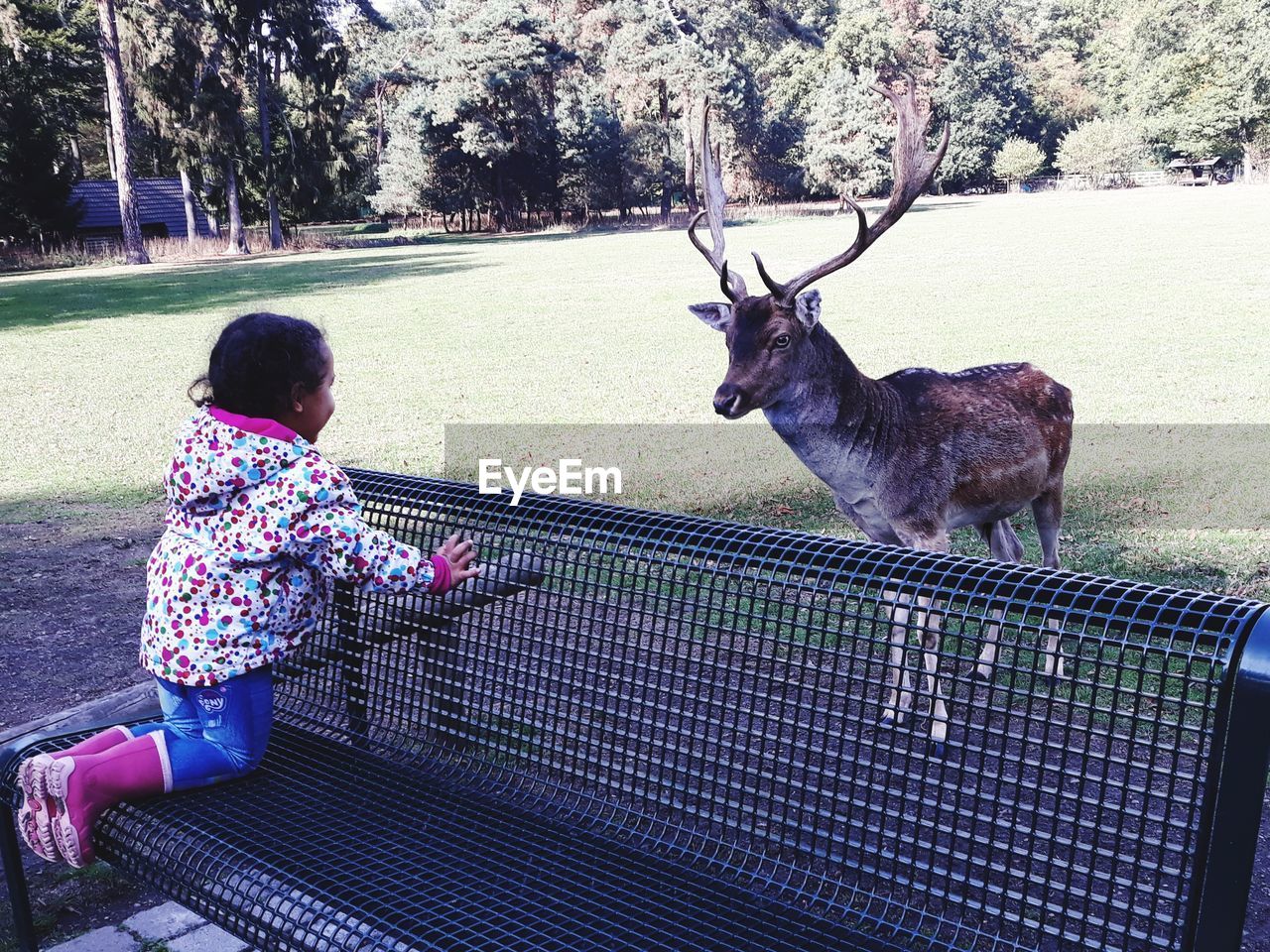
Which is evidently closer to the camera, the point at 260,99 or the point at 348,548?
the point at 348,548

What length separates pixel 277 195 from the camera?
170 feet

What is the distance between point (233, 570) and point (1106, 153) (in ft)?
299

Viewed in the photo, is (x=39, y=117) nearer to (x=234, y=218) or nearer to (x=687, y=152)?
(x=234, y=218)

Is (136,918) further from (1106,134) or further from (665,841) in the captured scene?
(1106,134)

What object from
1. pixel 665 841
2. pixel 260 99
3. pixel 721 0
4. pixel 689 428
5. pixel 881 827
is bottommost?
pixel 689 428

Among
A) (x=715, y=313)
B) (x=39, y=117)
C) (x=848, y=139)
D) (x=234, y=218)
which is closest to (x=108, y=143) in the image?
(x=234, y=218)

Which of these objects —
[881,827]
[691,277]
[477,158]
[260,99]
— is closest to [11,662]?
[881,827]

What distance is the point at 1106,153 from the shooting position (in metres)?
84.2

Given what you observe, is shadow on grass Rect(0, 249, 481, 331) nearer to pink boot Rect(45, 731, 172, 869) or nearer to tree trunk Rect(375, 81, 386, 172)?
pink boot Rect(45, 731, 172, 869)

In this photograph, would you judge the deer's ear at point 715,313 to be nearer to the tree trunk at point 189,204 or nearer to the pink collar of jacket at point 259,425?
the pink collar of jacket at point 259,425

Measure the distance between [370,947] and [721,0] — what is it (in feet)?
219

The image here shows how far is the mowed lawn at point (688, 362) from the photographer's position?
855cm

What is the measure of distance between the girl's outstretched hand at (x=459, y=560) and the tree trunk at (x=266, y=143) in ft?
167

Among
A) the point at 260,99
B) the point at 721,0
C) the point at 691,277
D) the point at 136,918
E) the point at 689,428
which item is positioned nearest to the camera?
the point at 136,918
